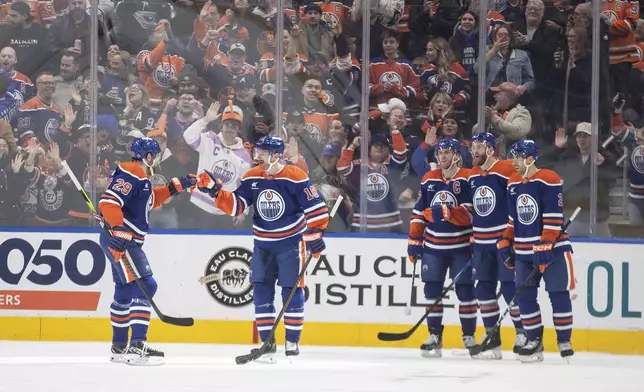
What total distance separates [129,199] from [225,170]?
1.67 meters

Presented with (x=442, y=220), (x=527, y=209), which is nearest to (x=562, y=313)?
(x=527, y=209)

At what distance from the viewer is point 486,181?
7.06 metres

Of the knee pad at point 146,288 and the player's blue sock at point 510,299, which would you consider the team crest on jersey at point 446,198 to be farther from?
the knee pad at point 146,288

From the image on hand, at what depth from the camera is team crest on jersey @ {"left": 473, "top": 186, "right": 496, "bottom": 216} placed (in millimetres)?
7059

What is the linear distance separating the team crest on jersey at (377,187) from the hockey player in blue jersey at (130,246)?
6.31ft

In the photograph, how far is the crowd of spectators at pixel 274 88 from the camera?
8.05 m

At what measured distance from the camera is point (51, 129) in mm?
8102

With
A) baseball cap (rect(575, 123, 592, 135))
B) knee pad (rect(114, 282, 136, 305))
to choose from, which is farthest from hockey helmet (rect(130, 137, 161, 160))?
baseball cap (rect(575, 123, 592, 135))

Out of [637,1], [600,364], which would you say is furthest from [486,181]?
[637,1]

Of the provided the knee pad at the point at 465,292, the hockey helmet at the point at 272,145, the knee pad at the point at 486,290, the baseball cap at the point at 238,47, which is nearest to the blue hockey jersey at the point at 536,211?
the knee pad at the point at 486,290

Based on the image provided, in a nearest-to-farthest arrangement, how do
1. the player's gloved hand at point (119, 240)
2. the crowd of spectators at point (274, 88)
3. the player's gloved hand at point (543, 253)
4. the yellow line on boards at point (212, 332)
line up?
the player's gloved hand at point (119, 240), the player's gloved hand at point (543, 253), the yellow line on boards at point (212, 332), the crowd of spectators at point (274, 88)

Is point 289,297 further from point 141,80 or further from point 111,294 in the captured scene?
point 141,80

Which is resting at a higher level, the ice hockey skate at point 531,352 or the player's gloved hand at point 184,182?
the player's gloved hand at point 184,182

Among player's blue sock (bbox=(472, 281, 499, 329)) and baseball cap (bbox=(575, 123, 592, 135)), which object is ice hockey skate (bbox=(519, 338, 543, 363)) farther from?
baseball cap (bbox=(575, 123, 592, 135))
